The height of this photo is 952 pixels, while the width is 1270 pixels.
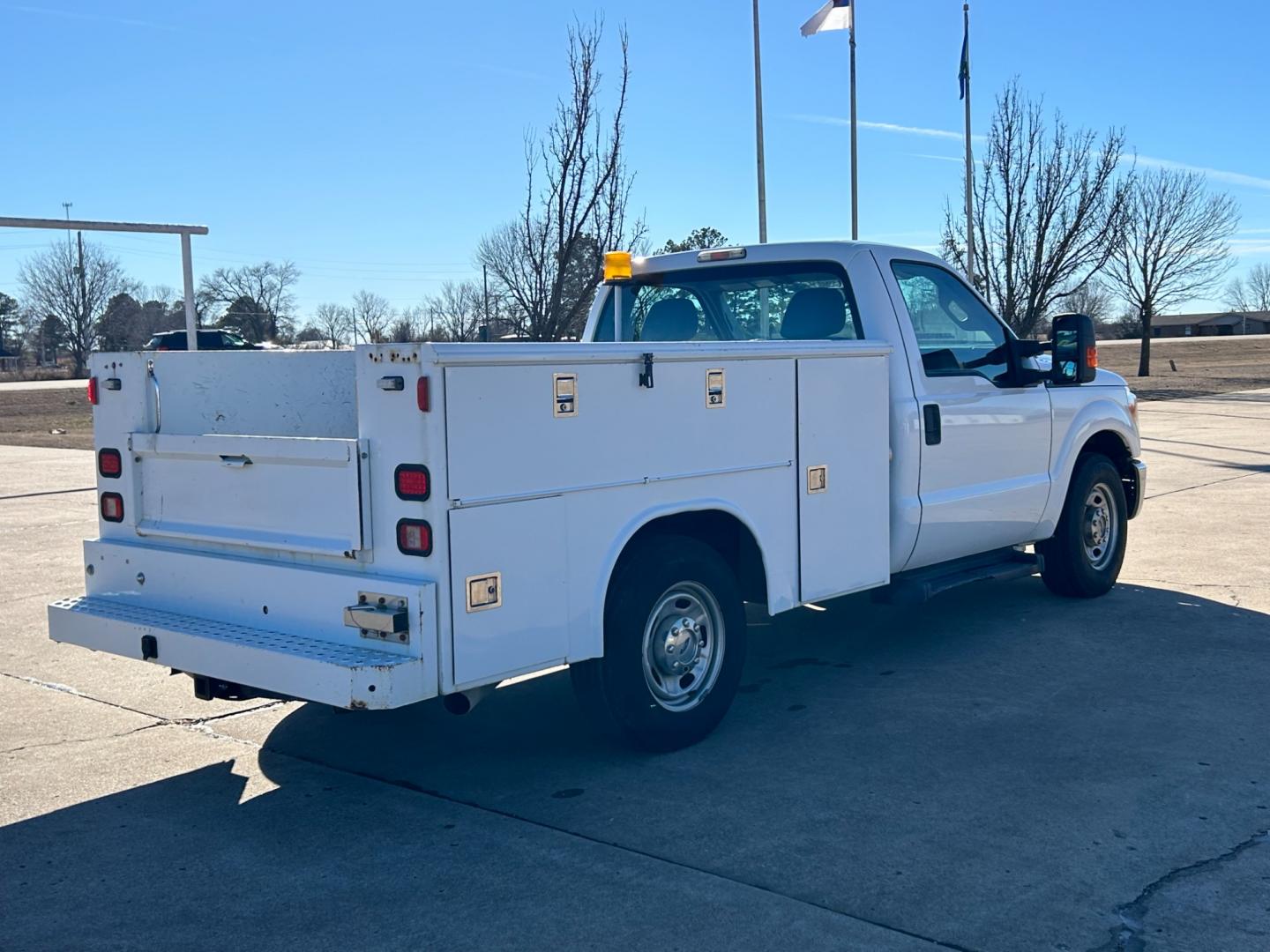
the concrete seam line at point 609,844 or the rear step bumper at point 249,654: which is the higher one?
the rear step bumper at point 249,654

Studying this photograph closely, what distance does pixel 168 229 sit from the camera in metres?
10.1

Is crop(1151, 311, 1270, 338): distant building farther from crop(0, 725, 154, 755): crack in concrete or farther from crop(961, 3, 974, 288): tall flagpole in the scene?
crop(0, 725, 154, 755): crack in concrete

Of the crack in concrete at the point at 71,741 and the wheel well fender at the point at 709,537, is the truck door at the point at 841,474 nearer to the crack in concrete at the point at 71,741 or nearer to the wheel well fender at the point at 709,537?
the wheel well fender at the point at 709,537

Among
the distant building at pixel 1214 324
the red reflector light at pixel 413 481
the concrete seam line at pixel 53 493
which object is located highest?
the distant building at pixel 1214 324

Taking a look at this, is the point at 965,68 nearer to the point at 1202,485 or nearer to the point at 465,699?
the point at 1202,485

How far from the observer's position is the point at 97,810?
15.9 feet

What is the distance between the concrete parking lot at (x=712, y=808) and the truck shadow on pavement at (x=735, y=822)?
16 mm

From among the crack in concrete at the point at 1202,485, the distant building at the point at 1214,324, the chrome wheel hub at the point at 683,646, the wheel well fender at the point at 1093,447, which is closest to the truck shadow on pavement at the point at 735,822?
the chrome wheel hub at the point at 683,646

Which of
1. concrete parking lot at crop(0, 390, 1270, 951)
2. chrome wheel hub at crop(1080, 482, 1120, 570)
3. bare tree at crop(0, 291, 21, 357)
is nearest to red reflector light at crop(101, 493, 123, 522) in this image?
concrete parking lot at crop(0, 390, 1270, 951)

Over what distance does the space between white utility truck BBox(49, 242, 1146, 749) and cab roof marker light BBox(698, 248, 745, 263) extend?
0.05 ft

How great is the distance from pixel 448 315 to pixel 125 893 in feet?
73.1

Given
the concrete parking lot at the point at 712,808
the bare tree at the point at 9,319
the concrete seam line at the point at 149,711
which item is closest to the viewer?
the concrete parking lot at the point at 712,808

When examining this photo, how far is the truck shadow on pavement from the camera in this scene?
12.7 feet

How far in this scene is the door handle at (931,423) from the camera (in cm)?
657
